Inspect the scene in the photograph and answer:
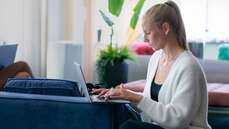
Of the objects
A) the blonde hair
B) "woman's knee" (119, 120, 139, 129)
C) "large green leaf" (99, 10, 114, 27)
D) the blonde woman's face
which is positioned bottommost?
"woman's knee" (119, 120, 139, 129)

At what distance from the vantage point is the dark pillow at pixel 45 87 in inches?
77.0

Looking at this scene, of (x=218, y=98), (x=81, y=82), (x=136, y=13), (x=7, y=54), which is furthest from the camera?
(x=136, y=13)

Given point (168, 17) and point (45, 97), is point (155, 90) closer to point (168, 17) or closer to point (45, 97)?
point (168, 17)

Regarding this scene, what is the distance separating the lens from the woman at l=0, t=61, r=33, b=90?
3.48 metres

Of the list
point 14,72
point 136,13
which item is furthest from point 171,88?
point 136,13

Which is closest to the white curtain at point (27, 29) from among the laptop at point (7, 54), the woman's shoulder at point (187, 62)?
the laptop at point (7, 54)

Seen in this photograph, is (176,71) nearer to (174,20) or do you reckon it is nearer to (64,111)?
(174,20)

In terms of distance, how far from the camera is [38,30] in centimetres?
436

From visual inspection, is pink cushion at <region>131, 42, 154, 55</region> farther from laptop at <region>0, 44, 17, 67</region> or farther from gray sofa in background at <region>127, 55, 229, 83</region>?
laptop at <region>0, 44, 17, 67</region>

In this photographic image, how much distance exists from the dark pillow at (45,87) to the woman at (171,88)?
20 cm

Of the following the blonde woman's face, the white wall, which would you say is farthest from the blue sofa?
the white wall

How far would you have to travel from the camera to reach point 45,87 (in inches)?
77.8

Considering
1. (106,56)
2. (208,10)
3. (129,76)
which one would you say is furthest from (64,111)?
(208,10)

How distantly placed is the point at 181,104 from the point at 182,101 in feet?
0.04
